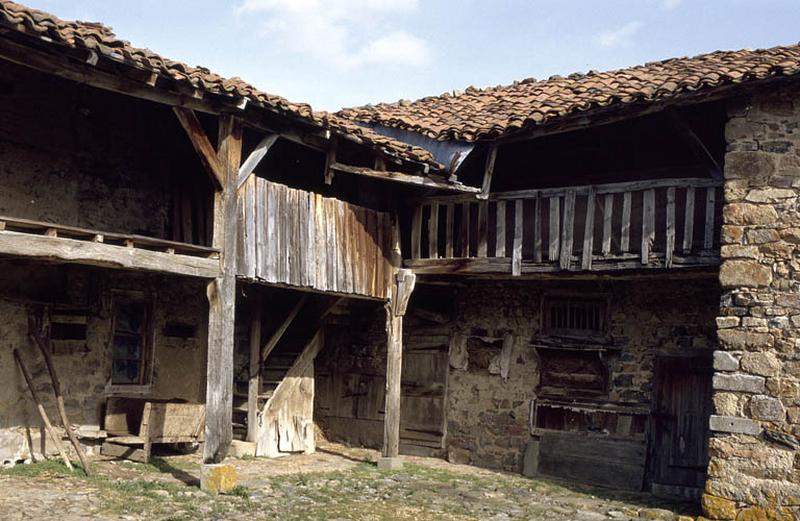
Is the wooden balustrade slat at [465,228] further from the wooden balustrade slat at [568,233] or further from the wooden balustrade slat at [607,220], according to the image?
the wooden balustrade slat at [607,220]

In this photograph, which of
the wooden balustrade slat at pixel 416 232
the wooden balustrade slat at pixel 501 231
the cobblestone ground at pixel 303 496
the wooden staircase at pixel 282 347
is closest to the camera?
the cobblestone ground at pixel 303 496

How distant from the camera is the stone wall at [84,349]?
31.3 ft

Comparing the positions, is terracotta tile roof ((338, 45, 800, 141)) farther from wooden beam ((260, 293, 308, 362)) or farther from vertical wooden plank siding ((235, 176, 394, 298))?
wooden beam ((260, 293, 308, 362))

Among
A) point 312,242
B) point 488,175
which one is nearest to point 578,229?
point 488,175

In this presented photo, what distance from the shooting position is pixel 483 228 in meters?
11.2

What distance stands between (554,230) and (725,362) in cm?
263

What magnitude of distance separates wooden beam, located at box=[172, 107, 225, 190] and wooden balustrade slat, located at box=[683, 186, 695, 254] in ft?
A: 17.1

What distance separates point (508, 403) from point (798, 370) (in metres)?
4.52

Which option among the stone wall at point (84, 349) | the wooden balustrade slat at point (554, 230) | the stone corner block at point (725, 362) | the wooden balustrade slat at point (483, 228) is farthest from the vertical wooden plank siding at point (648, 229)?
the stone wall at point (84, 349)

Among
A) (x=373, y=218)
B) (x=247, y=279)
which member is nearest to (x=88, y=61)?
(x=247, y=279)

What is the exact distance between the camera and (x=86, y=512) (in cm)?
752

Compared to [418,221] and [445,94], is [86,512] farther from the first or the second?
[445,94]

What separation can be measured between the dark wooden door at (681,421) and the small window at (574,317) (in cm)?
103

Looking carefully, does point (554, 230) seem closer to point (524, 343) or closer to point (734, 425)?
point (524, 343)
